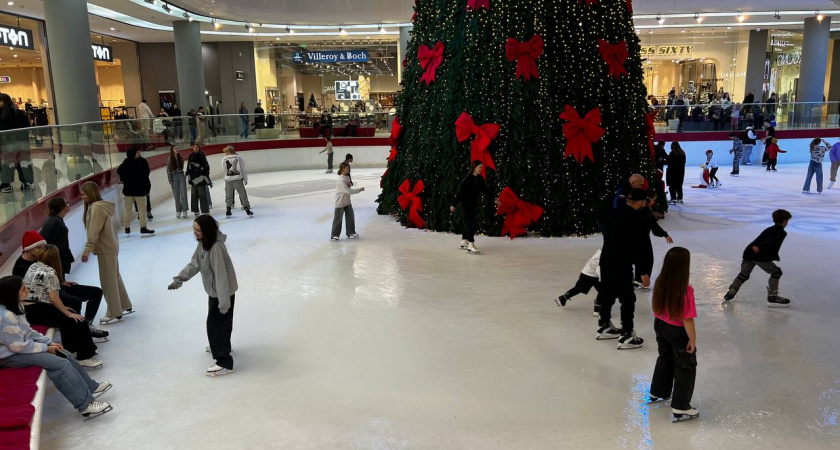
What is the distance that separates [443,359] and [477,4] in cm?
690

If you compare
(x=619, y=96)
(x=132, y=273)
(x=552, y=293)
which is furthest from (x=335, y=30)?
(x=552, y=293)

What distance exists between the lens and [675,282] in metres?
4.19

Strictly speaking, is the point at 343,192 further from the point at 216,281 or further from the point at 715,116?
the point at 715,116

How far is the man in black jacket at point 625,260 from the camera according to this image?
18.0 feet

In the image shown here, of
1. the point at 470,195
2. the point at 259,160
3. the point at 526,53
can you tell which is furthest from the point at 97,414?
the point at 259,160

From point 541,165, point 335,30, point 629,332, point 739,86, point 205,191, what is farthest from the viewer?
point 739,86

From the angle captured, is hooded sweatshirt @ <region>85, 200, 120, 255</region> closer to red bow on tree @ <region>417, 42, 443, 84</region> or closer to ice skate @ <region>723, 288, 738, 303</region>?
red bow on tree @ <region>417, 42, 443, 84</region>

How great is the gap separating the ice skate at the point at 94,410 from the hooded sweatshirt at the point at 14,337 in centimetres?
51

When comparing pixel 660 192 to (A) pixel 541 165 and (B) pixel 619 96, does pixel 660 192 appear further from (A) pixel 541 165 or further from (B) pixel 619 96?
(A) pixel 541 165

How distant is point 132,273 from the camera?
838 cm

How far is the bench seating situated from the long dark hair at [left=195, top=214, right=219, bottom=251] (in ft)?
4.72

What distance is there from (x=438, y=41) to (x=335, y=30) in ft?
56.2

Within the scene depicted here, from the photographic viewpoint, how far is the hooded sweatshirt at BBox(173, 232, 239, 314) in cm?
506

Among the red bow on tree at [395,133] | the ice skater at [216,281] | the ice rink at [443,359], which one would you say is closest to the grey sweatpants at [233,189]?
the ice rink at [443,359]
